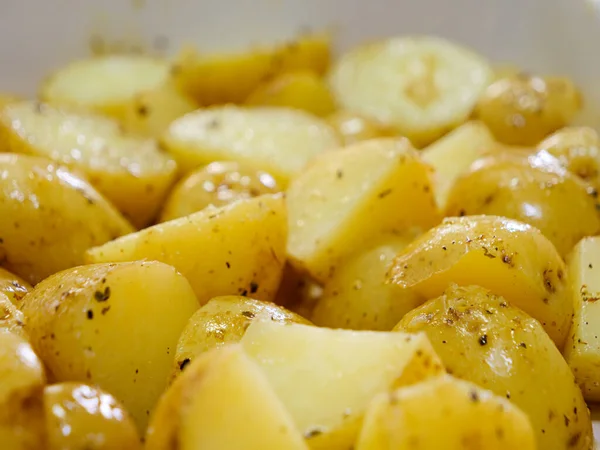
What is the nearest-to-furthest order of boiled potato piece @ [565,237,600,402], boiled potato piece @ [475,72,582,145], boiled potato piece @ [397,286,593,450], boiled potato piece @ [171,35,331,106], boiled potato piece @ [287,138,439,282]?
boiled potato piece @ [397,286,593,450] → boiled potato piece @ [565,237,600,402] → boiled potato piece @ [287,138,439,282] → boiled potato piece @ [475,72,582,145] → boiled potato piece @ [171,35,331,106]

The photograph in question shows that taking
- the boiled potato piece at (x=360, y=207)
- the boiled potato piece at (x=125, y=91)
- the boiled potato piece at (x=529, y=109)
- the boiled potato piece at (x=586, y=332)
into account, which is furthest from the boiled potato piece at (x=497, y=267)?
the boiled potato piece at (x=125, y=91)

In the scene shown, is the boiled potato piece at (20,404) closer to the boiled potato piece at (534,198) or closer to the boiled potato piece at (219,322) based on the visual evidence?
the boiled potato piece at (219,322)

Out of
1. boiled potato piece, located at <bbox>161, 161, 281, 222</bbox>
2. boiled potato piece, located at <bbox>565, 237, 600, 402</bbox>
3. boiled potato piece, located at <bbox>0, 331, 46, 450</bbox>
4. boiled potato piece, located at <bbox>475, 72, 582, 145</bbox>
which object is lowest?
boiled potato piece, located at <bbox>565, 237, 600, 402</bbox>

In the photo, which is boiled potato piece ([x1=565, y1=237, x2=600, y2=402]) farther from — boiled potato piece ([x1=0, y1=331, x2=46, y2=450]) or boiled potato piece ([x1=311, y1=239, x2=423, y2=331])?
boiled potato piece ([x1=0, y1=331, x2=46, y2=450])

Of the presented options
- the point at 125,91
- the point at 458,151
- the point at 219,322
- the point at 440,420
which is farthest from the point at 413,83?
the point at 440,420

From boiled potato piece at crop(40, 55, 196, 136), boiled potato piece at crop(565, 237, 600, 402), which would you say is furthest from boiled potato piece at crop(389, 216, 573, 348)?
boiled potato piece at crop(40, 55, 196, 136)

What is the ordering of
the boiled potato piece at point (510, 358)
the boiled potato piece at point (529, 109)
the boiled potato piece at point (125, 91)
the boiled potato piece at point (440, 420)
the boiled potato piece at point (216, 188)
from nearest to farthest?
the boiled potato piece at point (440, 420) → the boiled potato piece at point (510, 358) → the boiled potato piece at point (216, 188) → the boiled potato piece at point (529, 109) → the boiled potato piece at point (125, 91)

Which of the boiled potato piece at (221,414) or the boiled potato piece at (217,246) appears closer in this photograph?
the boiled potato piece at (221,414)

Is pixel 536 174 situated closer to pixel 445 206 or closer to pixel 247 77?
pixel 445 206
